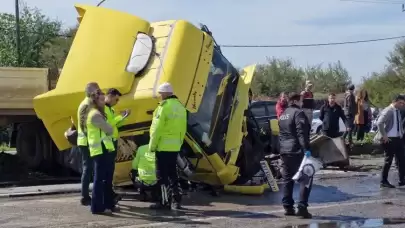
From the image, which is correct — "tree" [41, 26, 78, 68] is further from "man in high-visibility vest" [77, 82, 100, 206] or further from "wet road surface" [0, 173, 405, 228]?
"man in high-visibility vest" [77, 82, 100, 206]

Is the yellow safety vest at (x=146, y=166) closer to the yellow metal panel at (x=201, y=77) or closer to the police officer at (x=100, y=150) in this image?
the police officer at (x=100, y=150)

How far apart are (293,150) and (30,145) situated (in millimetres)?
8630

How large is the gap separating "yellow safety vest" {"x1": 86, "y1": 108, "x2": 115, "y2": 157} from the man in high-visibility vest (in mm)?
141

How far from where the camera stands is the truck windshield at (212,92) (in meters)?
10.8

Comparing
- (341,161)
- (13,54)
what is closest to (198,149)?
(341,161)

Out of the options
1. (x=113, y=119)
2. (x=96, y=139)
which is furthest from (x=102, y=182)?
(x=113, y=119)

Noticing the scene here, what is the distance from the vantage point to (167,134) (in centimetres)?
962

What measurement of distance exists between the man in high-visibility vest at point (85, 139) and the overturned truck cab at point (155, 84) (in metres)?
0.59

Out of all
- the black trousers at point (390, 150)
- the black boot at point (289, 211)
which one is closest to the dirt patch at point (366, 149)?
the black trousers at point (390, 150)

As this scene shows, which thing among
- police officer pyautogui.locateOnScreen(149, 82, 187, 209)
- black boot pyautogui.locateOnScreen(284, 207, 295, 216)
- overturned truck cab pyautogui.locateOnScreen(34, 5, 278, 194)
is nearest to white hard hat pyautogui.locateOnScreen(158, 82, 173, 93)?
police officer pyautogui.locateOnScreen(149, 82, 187, 209)

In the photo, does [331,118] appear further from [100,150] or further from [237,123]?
[100,150]

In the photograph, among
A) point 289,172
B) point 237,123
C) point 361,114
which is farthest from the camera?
point 361,114

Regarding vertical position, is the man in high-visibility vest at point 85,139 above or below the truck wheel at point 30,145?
above

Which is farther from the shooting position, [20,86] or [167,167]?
[20,86]
